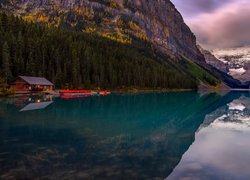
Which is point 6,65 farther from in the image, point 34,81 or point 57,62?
point 57,62

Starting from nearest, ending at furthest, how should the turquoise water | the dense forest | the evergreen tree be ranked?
the turquoise water < the evergreen tree < the dense forest

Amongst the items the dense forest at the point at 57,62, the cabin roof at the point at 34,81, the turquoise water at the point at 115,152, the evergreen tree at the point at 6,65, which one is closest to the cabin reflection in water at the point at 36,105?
the turquoise water at the point at 115,152

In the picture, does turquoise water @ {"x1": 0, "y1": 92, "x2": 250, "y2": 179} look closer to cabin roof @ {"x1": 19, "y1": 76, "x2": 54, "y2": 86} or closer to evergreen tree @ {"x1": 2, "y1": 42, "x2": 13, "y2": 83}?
cabin roof @ {"x1": 19, "y1": 76, "x2": 54, "y2": 86}

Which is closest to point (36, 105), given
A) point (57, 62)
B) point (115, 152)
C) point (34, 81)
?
point (115, 152)

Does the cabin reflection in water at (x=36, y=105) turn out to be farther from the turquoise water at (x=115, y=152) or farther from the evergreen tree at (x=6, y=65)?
the evergreen tree at (x=6, y=65)

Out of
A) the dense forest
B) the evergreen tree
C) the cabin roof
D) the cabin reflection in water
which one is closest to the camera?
the cabin reflection in water

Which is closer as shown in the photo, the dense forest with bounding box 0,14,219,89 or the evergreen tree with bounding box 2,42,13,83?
the evergreen tree with bounding box 2,42,13,83

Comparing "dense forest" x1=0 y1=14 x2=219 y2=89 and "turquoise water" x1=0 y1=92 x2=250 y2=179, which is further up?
"dense forest" x1=0 y1=14 x2=219 y2=89

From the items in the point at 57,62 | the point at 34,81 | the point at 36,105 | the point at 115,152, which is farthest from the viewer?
the point at 57,62

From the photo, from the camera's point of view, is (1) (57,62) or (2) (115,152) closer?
(2) (115,152)

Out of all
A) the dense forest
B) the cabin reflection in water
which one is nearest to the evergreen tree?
the dense forest

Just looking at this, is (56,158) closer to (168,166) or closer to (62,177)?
(62,177)

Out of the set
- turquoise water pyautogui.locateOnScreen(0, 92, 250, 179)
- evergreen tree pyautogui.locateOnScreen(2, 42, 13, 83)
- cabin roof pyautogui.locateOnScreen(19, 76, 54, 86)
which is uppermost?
evergreen tree pyautogui.locateOnScreen(2, 42, 13, 83)

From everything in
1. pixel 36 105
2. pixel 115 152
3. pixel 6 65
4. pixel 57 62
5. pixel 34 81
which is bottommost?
pixel 115 152
